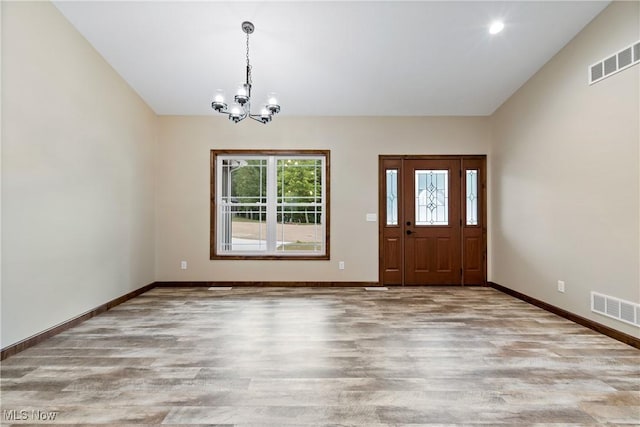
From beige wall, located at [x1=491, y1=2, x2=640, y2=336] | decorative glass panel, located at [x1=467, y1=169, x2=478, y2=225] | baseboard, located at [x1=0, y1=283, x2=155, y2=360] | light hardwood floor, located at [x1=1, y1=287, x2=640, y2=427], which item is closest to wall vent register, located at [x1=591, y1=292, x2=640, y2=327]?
beige wall, located at [x1=491, y1=2, x2=640, y2=336]

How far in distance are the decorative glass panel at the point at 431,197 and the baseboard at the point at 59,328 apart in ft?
15.5

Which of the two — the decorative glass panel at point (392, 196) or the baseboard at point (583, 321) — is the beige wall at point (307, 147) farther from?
the baseboard at point (583, 321)

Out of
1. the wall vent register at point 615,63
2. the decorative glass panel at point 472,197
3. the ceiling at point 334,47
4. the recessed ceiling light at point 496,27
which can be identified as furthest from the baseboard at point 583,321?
the recessed ceiling light at point 496,27

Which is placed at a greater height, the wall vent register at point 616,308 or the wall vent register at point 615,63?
the wall vent register at point 615,63

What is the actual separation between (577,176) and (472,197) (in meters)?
2.04

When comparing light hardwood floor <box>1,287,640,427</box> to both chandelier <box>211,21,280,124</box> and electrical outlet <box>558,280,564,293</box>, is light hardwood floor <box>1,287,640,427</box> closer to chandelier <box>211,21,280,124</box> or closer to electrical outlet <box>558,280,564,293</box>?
electrical outlet <box>558,280,564,293</box>

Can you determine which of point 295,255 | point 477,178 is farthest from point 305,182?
point 477,178

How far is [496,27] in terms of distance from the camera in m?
3.59

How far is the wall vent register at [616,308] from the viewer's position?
2904 millimetres

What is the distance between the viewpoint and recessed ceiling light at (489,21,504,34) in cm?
354

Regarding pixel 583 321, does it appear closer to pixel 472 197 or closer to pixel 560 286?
pixel 560 286

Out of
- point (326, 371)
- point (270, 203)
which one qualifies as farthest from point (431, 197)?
point (326, 371)

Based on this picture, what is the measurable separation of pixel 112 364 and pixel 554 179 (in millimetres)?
5033

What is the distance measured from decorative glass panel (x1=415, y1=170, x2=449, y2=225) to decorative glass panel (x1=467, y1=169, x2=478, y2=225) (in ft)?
1.28
